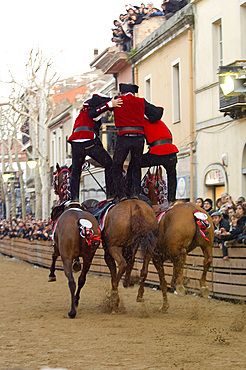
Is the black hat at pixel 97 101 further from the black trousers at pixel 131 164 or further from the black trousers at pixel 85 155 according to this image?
the black trousers at pixel 131 164

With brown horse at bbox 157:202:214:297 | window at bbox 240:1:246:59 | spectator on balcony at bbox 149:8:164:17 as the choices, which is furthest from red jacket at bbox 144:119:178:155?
spectator on balcony at bbox 149:8:164:17

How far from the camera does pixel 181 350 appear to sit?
831cm

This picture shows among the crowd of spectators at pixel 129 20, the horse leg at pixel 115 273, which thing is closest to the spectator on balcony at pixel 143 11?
the crowd of spectators at pixel 129 20

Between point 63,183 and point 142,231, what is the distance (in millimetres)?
2727

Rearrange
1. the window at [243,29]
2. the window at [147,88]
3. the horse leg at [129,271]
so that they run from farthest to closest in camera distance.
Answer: the window at [147,88] → the window at [243,29] → the horse leg at [129,271]

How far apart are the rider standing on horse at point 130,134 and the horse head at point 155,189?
32.5 inches

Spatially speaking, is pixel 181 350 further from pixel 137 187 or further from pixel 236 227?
pixel 236 227

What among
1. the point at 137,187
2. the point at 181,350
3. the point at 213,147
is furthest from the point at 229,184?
the point at 181,350

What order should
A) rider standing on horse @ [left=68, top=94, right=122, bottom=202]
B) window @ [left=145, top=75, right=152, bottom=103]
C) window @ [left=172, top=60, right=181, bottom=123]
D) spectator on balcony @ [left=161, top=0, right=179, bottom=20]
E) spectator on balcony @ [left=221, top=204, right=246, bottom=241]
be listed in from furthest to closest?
window @ [left=145, top=75, right=152, bottom=103]
spectator on balcony @ [left=161, top=0, right=179, bottom=20]
window @ [left=172, top=60, right=181, bottom=123]
spectator on balcony @ [left=221, top=204, right=246, bottom=241]
rider standing on horse @ [left=68, top=94, right=122, bottom=202]

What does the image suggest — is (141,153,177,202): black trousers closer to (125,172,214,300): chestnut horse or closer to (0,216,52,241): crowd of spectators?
(125,172,214,300): chestnut horse

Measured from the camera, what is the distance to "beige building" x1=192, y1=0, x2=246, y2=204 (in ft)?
70.4

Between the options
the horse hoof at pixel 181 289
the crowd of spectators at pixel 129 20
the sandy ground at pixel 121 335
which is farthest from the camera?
the crowd of spectators at pixel 129 20

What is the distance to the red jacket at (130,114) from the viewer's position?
39.9 ft

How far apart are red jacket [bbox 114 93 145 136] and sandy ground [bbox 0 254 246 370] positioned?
9.56ft
